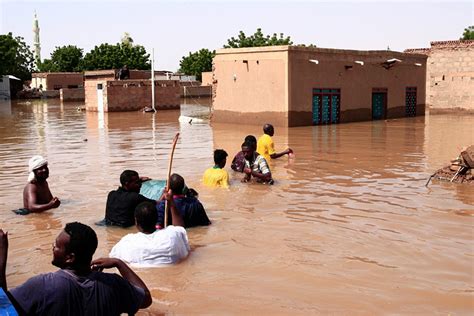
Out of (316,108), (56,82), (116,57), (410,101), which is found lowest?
(316,108)

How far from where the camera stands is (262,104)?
23.0 metres

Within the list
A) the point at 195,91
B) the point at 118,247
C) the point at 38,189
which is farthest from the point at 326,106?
the point at 195,91

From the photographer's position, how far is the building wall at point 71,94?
51.3 meters

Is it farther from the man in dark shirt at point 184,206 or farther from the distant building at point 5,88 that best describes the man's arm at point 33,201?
the distant building at point 5,88

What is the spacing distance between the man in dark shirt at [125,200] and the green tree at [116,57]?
5457 cm

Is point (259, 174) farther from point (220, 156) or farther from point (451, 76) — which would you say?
point (451, 76)

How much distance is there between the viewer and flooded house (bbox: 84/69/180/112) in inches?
1345

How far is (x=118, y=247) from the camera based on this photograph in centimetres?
567

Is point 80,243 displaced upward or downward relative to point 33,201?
upward

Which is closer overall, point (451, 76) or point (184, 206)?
point (184, 206)

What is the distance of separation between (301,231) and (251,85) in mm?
16642

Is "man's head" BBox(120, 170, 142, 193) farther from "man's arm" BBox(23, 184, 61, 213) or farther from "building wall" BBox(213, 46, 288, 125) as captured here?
"building wall" BBox(213, 46, 288, 125)

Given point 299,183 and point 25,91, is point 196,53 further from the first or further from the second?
point 299,183

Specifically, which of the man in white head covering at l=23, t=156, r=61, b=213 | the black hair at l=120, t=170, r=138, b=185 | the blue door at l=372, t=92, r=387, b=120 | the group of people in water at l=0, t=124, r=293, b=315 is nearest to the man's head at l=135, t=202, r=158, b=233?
the group of people in water at l=0, t=124, r=293, b=315
